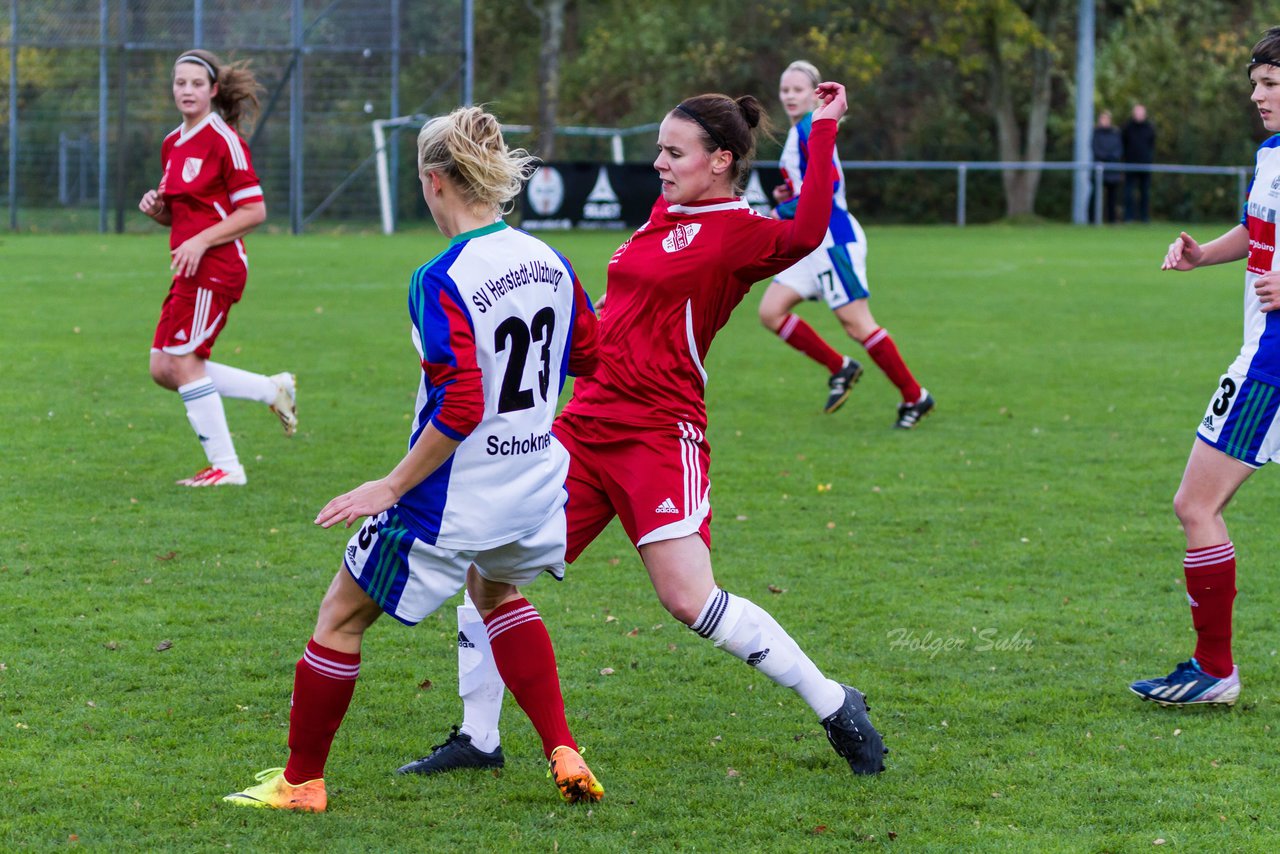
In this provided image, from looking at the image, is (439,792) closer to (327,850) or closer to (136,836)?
(327,850)

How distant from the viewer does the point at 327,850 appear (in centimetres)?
372

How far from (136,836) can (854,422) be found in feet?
23.0

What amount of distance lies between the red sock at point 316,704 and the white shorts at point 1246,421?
268 centimetres

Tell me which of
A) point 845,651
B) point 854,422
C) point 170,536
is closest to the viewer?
point 845,651

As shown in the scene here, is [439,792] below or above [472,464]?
below

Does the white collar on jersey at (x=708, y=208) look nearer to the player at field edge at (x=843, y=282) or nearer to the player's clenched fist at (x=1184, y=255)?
the player's clenched fist at (x=1184, y=255)

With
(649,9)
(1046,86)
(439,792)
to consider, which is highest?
(649,9)

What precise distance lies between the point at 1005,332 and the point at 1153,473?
20.9ft

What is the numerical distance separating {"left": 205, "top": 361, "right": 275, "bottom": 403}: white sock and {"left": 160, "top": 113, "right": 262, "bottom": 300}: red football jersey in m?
0.53

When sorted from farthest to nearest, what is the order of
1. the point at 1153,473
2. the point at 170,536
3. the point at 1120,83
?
the point at 1120,83 < the point at 1153,473 < the point at 170,536

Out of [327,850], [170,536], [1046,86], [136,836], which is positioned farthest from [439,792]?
[1046,86]

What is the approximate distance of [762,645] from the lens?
4141 millimetres

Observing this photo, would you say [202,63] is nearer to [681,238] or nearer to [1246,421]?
[681,238]

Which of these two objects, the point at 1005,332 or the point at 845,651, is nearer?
the point at 845,651
